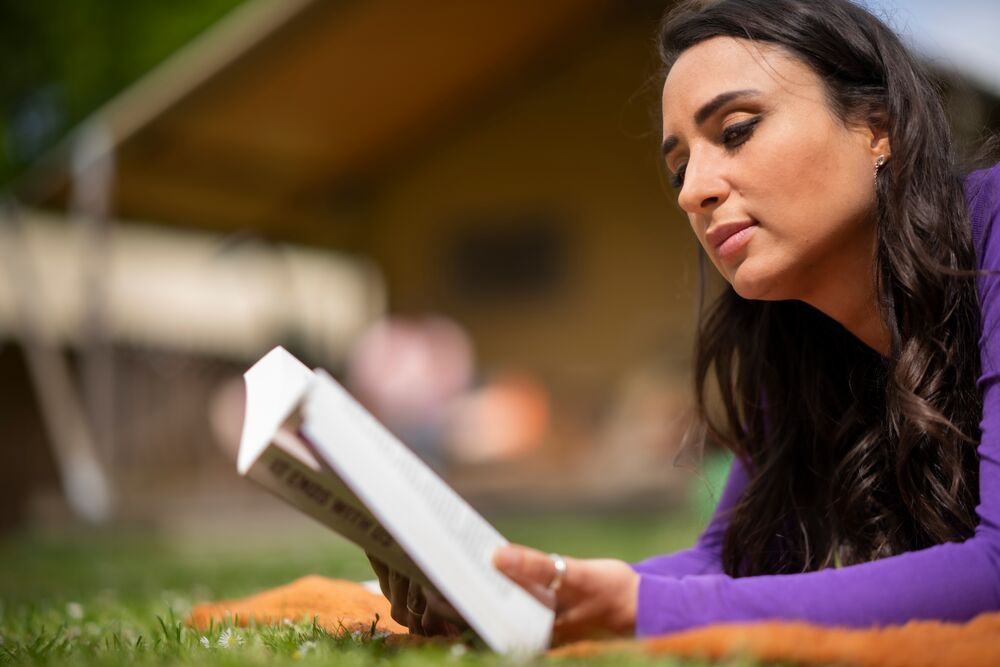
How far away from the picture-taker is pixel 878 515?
2277 millimetres

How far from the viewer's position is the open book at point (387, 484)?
1.54 m

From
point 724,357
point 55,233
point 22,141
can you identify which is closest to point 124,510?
point 55,233

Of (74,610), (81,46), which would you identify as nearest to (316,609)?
(74,610)

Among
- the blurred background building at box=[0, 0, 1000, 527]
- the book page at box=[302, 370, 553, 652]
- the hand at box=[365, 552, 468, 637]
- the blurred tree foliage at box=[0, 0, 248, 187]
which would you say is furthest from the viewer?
the blurred tree foliage at box=[0, 0, 248, 187]

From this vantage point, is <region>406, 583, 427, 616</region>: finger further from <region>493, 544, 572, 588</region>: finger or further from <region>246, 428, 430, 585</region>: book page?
<region>493, 544, 572, 588</region>: finger

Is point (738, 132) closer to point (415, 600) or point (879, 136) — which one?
point (879, 136)

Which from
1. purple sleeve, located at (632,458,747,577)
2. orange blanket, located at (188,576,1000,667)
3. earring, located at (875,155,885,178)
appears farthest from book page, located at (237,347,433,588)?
earring, located at (875,155,885,178)

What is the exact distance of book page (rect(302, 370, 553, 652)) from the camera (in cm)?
154

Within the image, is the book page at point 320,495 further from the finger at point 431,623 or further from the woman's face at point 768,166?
the woman's face at point 768,166

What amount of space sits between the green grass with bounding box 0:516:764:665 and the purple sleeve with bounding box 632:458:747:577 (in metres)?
0.69

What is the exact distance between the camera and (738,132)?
203cm

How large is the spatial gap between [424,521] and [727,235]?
0.87 m

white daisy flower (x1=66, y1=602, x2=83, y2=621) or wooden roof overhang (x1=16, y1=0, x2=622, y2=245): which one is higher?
wooden roof overhang (x1=16, y1=0, x2=622, y2=245)

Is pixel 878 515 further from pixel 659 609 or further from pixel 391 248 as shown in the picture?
pixel 391 248
